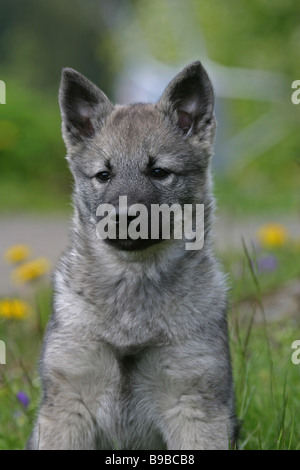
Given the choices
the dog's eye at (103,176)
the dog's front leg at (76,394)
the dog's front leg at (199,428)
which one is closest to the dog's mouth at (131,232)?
the dog's eye at (103,176)

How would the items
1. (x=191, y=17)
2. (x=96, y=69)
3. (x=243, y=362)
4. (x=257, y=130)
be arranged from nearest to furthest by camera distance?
(x=243, y=362) < (x=257, y=130) < (x=191, y=17) < (x=96, y=69)

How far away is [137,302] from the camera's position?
3.26 m

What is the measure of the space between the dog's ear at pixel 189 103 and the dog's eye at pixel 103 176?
42cm

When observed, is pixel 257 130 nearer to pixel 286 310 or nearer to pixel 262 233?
pixel 262 233

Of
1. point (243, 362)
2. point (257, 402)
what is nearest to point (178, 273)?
point (243, 362)

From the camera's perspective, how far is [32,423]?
364cm

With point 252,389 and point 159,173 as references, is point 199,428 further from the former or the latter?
point 159,173

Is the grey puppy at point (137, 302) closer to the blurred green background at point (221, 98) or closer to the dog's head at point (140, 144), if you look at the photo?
the dog's head at point (140, 144)

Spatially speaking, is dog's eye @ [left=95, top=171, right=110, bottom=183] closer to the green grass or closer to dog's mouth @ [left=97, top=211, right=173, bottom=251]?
dog's mouth @ [left=97, top=211, right=173, bottom=251]

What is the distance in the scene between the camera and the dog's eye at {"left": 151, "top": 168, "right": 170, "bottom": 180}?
10.7ft

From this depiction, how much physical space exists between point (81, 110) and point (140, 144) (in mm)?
405

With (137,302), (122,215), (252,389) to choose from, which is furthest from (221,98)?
(122,215)

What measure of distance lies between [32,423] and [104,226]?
3.64 ft

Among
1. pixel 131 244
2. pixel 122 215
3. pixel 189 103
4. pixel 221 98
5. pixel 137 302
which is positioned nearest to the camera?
pixel 122 215
